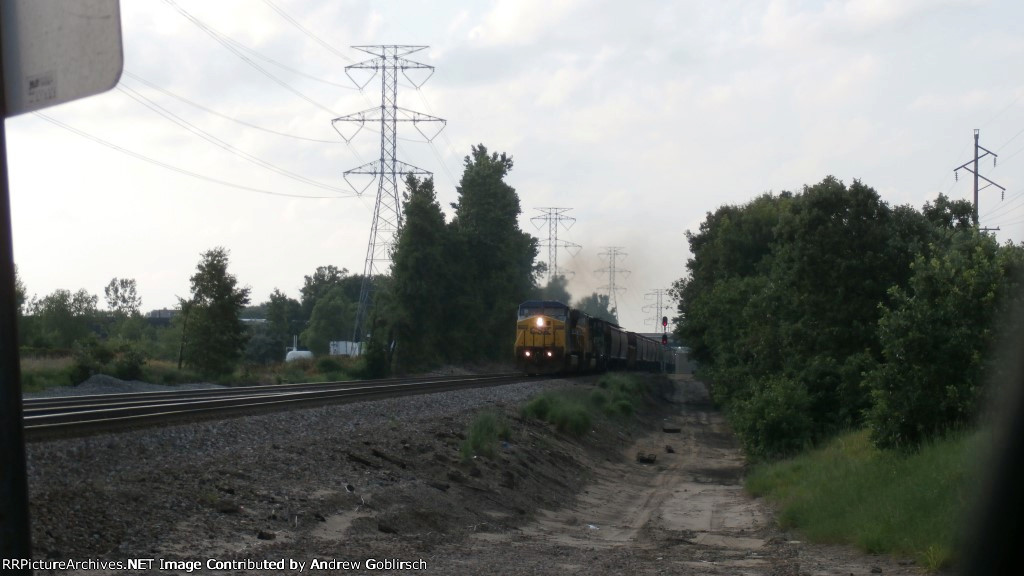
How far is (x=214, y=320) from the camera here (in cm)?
4075

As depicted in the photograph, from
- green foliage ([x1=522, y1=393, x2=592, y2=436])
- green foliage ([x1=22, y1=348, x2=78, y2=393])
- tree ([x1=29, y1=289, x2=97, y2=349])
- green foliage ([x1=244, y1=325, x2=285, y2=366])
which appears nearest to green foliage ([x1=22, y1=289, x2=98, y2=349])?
→ tree ([x1=29, y1=289, x2=97, y2=349])

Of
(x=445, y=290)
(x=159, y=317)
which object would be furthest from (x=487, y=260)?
(x=159, y=317)

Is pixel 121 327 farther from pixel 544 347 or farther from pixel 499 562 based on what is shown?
pixel 499 562

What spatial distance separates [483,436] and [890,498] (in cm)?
851

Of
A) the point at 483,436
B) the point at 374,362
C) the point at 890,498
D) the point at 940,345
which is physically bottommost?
the point at 890,498

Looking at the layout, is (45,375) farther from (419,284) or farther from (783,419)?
(419,284)

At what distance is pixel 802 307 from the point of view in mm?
25891

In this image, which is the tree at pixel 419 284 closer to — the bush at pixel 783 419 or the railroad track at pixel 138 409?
the railroad track at pixel 138 409

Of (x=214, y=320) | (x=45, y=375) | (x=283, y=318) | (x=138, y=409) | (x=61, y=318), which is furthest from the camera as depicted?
(x=283, y=318)

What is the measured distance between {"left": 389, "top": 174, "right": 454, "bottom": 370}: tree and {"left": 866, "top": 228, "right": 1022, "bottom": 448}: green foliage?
4545 centimetres

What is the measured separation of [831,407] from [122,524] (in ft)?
64.5

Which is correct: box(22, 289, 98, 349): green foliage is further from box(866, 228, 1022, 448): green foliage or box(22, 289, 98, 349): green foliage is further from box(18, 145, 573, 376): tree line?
box(866, 228, 1022, 448): green foliage

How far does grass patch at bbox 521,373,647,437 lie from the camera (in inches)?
1068

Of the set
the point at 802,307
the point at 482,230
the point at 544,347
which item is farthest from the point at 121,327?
the point at 802,307
